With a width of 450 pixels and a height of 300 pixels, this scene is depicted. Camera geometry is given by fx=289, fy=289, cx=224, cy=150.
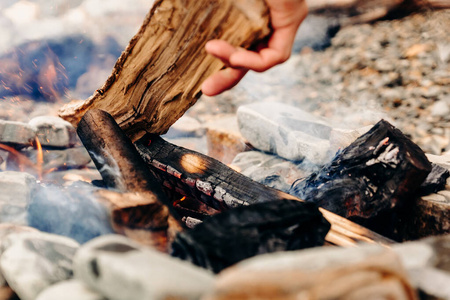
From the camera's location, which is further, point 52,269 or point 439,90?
point 439,90

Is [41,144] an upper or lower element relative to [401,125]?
upper

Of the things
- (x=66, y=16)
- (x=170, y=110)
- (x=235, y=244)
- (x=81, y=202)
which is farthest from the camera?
(x=66, y=16)

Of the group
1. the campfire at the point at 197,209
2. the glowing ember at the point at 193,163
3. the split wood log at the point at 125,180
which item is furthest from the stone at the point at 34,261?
the glowing ember at the point at 193,163

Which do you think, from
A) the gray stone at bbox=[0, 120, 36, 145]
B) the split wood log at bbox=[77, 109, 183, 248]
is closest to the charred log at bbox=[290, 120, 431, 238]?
the split wood log at bbox=[77, 109, 183, 248]

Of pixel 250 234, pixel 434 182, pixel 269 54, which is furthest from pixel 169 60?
pixel 434 182

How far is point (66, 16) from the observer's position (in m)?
4.45

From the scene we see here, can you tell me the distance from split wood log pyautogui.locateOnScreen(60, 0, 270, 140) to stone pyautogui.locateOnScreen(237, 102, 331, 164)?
1363 mm

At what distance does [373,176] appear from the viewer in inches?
76.5

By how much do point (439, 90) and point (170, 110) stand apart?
470cm

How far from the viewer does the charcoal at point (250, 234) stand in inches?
43.4

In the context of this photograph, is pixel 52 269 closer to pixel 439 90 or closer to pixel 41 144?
pixel 41 144

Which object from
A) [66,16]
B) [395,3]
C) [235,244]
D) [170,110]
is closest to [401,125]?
[395,3]

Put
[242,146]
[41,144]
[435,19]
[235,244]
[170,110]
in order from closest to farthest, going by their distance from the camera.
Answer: [235,244], [170,110], [41,144], [242,146], [435,19]

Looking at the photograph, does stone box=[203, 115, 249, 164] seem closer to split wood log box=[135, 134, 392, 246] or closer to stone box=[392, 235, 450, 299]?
split wood log box=[135, 134, 392, 246]
